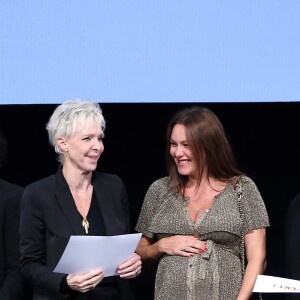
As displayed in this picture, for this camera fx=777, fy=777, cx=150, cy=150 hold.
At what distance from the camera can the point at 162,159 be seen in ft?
14.5

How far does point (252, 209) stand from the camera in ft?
10.9

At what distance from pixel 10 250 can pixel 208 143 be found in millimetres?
971

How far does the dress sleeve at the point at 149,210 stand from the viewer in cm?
345

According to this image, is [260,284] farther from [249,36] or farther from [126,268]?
[249,36]

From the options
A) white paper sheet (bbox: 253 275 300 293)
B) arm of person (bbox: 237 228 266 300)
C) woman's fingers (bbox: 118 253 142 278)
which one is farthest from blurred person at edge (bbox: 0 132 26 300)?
white paper sheet (bbox: 253 275 300 293)

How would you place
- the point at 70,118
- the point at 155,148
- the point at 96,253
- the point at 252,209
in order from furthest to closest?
the point at 155,148 < the point at 252,209 < the point at 70,118 < the point at 96,253

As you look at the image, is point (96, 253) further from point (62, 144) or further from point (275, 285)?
point (275, 285)

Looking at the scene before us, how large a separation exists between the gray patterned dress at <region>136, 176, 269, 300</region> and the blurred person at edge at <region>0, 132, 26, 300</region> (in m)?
0.60

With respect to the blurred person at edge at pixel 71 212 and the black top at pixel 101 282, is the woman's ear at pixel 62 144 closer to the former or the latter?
the blurred person at edge at pixel 71 212

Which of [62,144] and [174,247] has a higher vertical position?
[62,144]

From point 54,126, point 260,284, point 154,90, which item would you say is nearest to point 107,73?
point 154,90

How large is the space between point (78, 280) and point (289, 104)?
1743 mm

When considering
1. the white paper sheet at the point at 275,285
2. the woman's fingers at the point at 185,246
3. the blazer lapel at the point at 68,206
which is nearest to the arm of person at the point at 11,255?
the blazer lapel at the point at 68,206

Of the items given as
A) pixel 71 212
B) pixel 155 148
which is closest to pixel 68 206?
pixel 71 212
